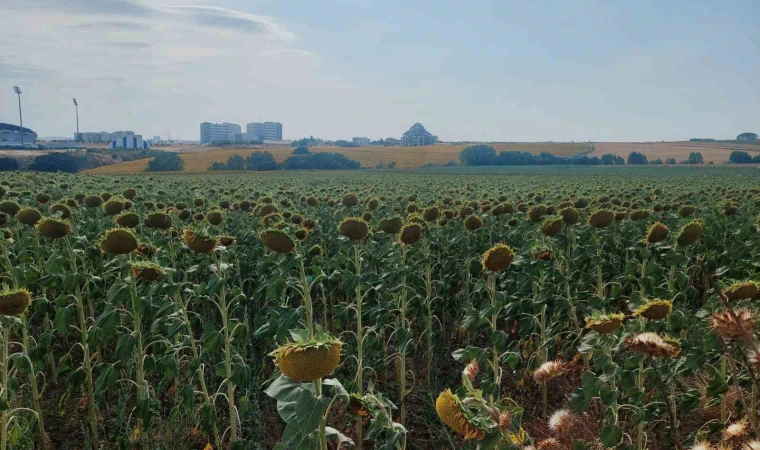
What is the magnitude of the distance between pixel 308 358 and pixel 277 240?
2.14m

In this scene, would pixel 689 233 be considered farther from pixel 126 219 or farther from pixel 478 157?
pixel 478 157

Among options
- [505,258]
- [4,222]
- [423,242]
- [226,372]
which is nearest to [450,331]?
[423,242]

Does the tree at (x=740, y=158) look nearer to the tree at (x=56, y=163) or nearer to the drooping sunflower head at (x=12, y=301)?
the tree at (x=56, y=163)

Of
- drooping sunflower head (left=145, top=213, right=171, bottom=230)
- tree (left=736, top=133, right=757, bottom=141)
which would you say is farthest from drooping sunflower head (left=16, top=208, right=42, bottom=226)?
tree (left=736, top=133, right=757, bottom=141)

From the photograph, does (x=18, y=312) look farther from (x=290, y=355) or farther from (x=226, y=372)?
(x=290, y=355)

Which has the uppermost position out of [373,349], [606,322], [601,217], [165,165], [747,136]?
[747,136]

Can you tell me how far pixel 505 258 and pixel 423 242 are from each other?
2.73 m

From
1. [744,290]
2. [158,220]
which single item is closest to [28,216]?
[158,220]

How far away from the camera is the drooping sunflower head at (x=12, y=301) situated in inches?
135

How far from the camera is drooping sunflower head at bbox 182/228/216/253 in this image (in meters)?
4.25

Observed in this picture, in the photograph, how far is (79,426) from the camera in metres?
4.84

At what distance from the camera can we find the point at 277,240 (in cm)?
402

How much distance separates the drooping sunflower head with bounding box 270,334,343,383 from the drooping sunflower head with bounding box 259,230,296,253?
6.63 ft

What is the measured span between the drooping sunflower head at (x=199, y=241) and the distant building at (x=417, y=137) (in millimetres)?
183310
